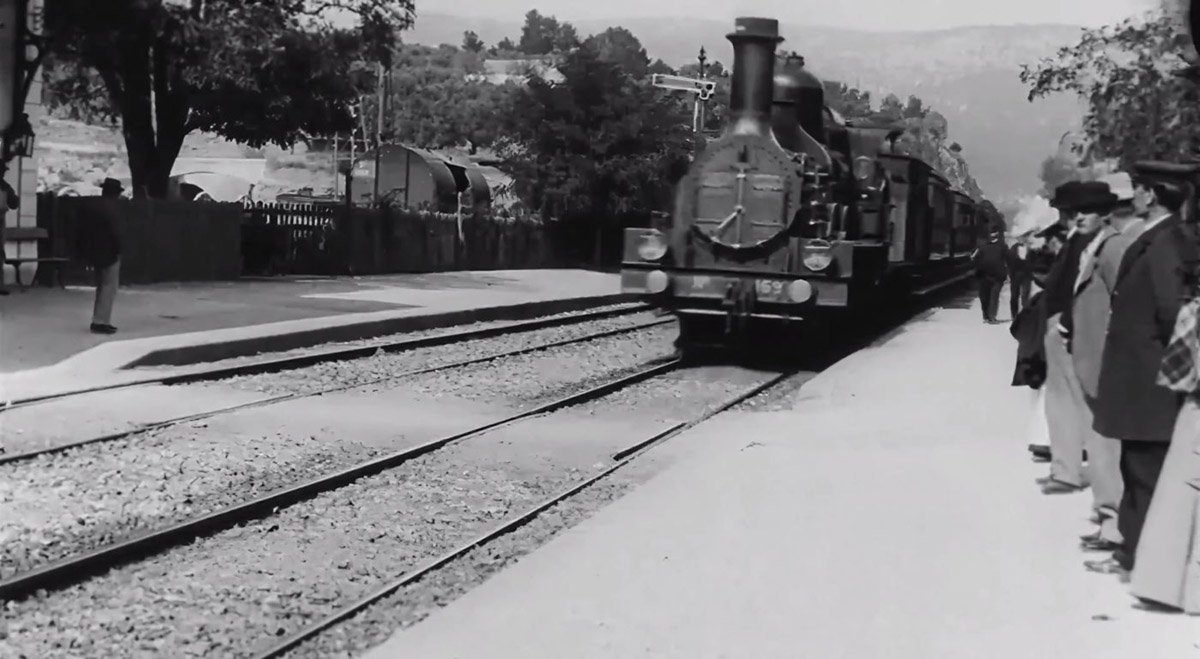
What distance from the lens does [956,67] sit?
250 feet

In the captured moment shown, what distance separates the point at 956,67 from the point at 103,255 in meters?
64.3

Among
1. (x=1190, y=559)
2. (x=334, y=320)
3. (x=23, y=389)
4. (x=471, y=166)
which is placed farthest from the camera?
(x=471, y=166)

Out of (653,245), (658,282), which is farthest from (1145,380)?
(653,245)

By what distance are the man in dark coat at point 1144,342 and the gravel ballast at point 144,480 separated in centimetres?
497

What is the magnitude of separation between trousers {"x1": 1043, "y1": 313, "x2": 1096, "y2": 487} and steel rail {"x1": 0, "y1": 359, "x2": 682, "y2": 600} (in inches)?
171

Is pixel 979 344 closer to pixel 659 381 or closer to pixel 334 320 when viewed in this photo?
pixel 659 381

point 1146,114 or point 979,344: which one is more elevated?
point 1146,114

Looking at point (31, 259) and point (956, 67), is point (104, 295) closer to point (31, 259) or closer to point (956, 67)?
point (31, 259)

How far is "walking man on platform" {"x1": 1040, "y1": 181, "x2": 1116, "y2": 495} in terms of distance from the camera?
921 centimetres

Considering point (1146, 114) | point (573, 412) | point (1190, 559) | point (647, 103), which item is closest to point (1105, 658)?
point (1190, 559)

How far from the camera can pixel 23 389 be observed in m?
13.3

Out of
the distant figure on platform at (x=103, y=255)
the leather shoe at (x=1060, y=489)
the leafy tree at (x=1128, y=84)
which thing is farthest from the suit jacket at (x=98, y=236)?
the leafy tree at (x=1128, y=84)

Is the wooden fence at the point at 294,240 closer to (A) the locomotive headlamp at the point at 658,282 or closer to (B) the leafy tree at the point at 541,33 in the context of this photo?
(A) the locomotive headlamp at the point at 658,282

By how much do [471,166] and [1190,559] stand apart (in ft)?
164
